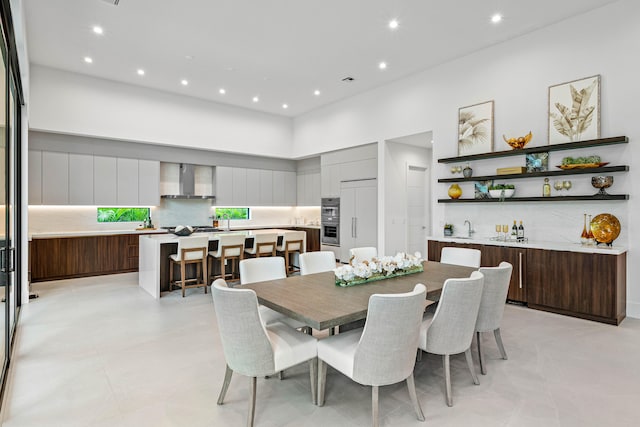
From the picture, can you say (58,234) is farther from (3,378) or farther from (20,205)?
(3,378)

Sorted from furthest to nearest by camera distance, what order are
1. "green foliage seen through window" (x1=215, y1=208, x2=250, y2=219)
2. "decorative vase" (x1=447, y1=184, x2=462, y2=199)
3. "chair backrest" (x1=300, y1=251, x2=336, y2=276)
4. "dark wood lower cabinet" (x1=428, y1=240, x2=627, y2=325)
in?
"green foliage seen through window" (x1=215, y1=208, x2=250, y2=219)
"decorative vase" (x1=447, y1=184, x2=462, y2=199)
"dark wood lower cabinet" (x1=428, y1=240, x2=627, y2=325)
"chair backrest" (x1=300, y1=251, x2=336, y2=276)

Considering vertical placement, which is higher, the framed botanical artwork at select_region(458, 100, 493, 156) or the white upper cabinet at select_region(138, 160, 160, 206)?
the framed botanical artwork at select_region(458, 100, 493, 156)

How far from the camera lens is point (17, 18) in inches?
120

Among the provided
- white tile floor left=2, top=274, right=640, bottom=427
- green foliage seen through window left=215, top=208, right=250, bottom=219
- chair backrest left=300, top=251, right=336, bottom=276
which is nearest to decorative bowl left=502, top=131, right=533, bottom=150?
white tile floor left=2, top=274, right=640, bottom=427

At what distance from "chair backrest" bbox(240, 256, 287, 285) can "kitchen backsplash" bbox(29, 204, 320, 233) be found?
558 centimetres

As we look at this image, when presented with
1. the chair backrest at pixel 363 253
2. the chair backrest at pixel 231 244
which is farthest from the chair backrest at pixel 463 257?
the chair backrest at pixel 231 244

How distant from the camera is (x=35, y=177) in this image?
616 centimetres

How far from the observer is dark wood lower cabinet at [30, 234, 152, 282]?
608 cm

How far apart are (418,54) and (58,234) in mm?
6889

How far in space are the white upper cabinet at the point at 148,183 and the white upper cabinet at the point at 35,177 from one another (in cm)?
161

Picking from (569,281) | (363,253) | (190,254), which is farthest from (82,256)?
(569,281)

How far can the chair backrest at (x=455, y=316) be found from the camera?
7.36ft

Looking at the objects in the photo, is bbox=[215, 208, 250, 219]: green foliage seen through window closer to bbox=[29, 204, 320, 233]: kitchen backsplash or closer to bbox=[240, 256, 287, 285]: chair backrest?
bbox=[29, 204, 320, 233]: kitchen backsplash

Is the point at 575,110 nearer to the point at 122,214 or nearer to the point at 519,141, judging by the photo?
the point at 519,141
